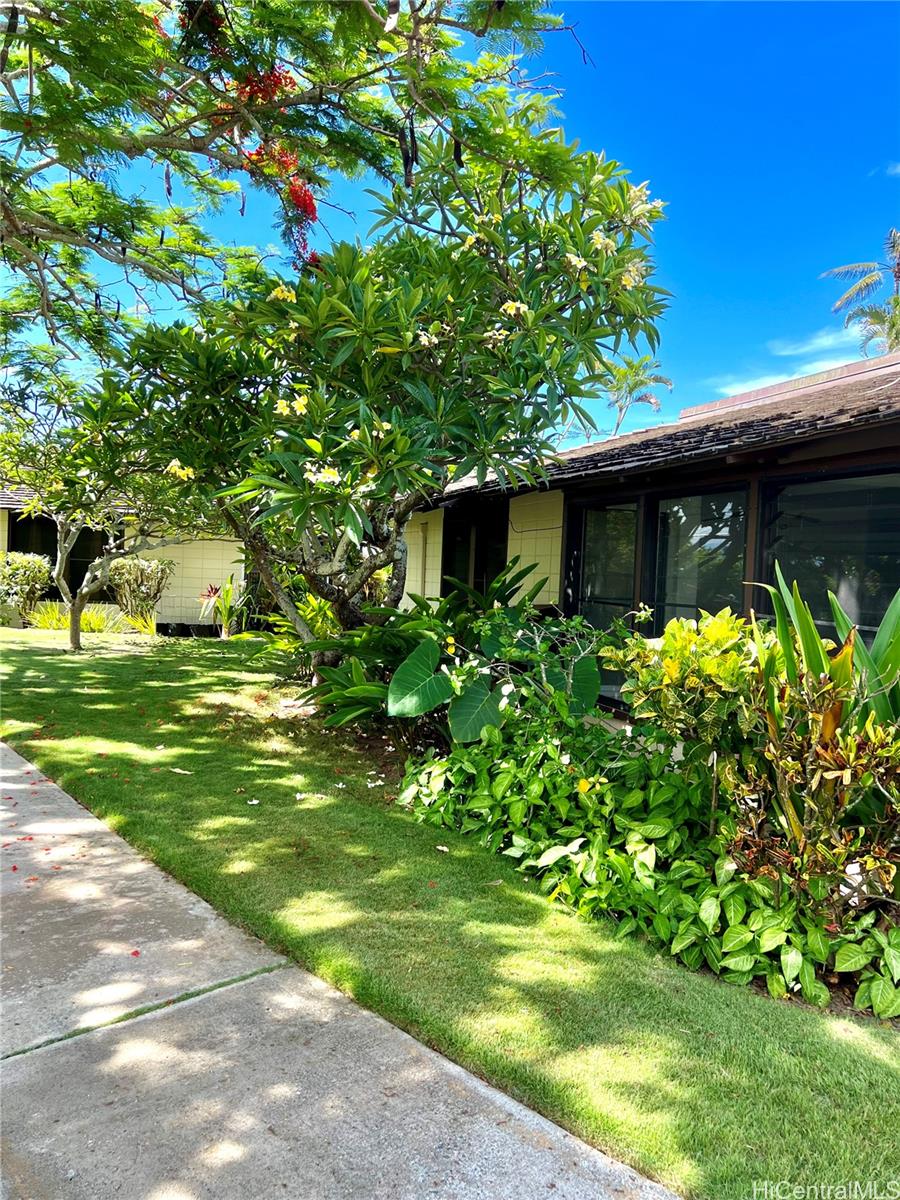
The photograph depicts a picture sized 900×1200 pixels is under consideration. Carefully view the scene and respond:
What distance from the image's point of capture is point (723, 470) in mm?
6625

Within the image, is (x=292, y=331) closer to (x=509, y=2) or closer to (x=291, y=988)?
(x=509, y=2)

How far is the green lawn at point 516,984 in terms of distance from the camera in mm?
2041

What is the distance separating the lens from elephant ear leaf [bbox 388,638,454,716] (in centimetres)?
484

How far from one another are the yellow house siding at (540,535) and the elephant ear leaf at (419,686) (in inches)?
155

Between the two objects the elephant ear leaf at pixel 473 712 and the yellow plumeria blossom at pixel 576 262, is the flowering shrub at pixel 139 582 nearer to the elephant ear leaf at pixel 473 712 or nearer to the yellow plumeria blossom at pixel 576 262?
the elephant ear leaf at pixel 473 712

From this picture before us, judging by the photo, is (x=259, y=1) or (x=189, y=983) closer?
(x=189, y=983)

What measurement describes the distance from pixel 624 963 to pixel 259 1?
6323mm

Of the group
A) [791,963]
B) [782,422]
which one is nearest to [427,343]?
[782,422]

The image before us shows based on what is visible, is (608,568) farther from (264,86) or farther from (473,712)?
(264,86)

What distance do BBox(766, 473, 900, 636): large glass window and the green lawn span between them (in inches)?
149

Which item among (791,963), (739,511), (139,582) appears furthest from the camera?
(139,582)

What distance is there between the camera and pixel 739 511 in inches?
264

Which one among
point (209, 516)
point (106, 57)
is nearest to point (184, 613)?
point (209, 516)

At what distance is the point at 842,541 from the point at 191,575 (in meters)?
14.2
